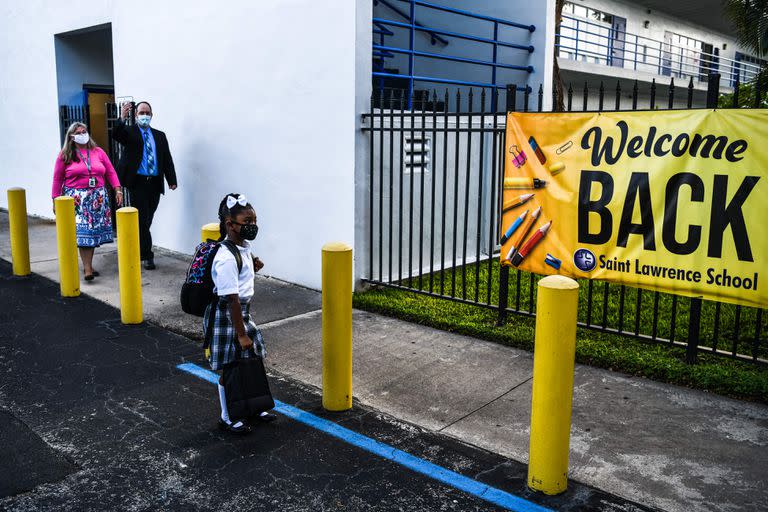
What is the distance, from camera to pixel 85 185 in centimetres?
827

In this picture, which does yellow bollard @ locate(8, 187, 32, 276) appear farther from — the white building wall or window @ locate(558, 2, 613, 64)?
the white building wall

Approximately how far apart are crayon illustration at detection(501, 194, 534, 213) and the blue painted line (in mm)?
2649

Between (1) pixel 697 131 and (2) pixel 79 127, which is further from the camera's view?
(2) pixel 79 127

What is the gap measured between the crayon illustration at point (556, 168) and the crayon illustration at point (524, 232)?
1.06 ft

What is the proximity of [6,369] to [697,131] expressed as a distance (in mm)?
5527

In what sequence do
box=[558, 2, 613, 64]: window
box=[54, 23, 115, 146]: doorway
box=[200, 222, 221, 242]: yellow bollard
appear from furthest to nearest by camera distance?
box=[558, 2, 613, 64]: window, box=[54, 23, 115, 146]: doorway, box=[200, 222, 221, 242]: yellow bollard

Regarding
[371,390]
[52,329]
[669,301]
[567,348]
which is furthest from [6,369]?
[669,301]

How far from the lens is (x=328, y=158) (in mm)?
7648

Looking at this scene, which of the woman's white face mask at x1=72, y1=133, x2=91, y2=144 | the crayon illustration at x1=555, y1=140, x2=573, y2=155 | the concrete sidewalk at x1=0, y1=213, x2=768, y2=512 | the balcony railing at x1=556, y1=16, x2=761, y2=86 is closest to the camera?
the concrete sidewalk at x1=0, y1=213, x2=768, y2=512

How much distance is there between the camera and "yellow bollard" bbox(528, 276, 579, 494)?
3.54 meters

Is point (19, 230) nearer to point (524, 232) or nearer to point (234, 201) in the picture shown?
point (234, 201)

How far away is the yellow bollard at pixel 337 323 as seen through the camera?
4.54 metres

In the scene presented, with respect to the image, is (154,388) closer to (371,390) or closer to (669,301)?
(371,390)

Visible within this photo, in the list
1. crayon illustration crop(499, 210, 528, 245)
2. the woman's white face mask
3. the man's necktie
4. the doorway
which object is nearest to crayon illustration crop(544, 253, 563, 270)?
crayon illustration crop(499, 210, 528, 245)
